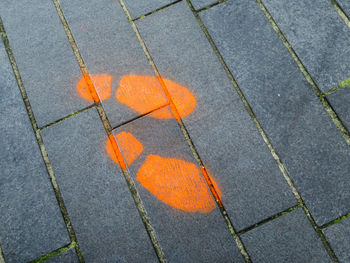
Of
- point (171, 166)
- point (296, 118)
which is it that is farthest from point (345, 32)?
point (171, 166)

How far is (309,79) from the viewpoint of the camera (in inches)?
82.9

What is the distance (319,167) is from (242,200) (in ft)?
1.77

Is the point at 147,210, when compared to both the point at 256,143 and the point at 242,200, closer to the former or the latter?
the point at 242,200

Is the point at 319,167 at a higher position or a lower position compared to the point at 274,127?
lower

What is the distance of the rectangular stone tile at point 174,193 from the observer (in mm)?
1866

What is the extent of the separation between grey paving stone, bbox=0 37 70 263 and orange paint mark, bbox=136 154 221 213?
640mm

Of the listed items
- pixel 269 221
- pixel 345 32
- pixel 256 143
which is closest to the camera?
pixel 269 221

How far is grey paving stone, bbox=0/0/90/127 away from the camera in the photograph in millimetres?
2150

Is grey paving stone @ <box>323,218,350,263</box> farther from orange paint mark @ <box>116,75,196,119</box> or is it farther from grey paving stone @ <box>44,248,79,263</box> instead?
grey paving stone @ <box>44,248,79,263</box>

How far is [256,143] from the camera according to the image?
78.9 inches

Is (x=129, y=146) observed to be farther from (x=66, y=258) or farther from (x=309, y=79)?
(x=309, y=79)

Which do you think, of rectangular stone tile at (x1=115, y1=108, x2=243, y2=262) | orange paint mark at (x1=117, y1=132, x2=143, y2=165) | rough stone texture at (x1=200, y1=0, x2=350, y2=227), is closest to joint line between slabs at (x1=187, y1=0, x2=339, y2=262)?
rough stone texture at (x1=200, y1=0, x2=350, y2=227)

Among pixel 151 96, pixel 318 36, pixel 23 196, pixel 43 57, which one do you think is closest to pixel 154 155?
pixel 151 96

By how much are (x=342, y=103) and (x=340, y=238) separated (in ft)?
2.86
